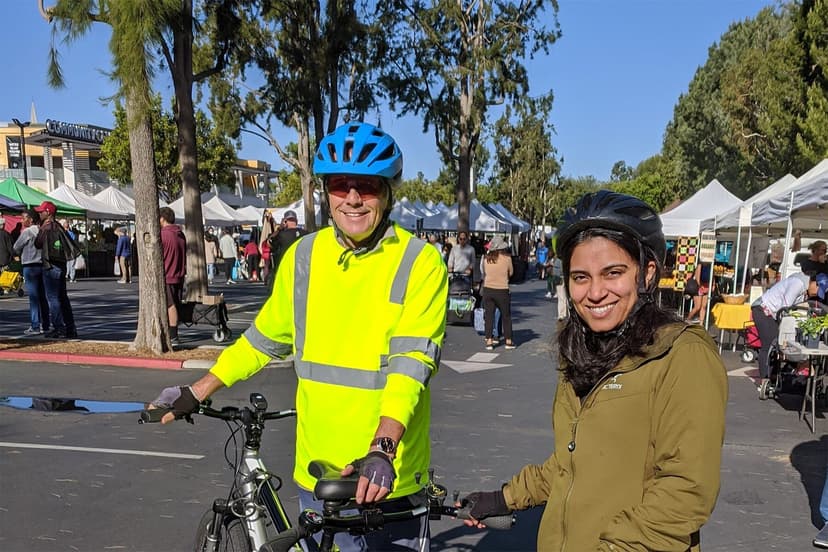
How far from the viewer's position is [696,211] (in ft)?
57.5

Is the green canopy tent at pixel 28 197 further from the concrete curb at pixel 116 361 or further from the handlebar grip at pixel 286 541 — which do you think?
the handlebar grip at pixel 286 541

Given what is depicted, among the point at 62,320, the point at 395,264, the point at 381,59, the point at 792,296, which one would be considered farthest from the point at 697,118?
the point at 395,264

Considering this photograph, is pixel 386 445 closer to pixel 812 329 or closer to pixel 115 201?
pixel 812 329

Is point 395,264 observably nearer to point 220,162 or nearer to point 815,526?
point 815,526

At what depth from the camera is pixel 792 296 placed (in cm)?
887

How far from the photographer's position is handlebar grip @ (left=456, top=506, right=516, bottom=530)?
1.99 metres

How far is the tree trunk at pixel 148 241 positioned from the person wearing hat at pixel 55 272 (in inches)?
95.9

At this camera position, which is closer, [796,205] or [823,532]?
[823,532]

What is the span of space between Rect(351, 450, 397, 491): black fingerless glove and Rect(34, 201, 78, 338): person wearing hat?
11.0 metres

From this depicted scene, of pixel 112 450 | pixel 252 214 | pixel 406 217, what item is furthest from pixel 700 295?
pixel 252 214

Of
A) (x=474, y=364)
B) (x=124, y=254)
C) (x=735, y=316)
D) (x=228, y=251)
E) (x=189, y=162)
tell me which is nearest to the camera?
(x=474, y=364)

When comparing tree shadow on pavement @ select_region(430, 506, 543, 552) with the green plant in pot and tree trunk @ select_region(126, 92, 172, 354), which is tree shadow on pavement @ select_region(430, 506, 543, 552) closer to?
the green plant in pot

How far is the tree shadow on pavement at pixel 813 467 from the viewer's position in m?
4.98

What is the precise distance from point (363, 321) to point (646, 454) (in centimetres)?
95
